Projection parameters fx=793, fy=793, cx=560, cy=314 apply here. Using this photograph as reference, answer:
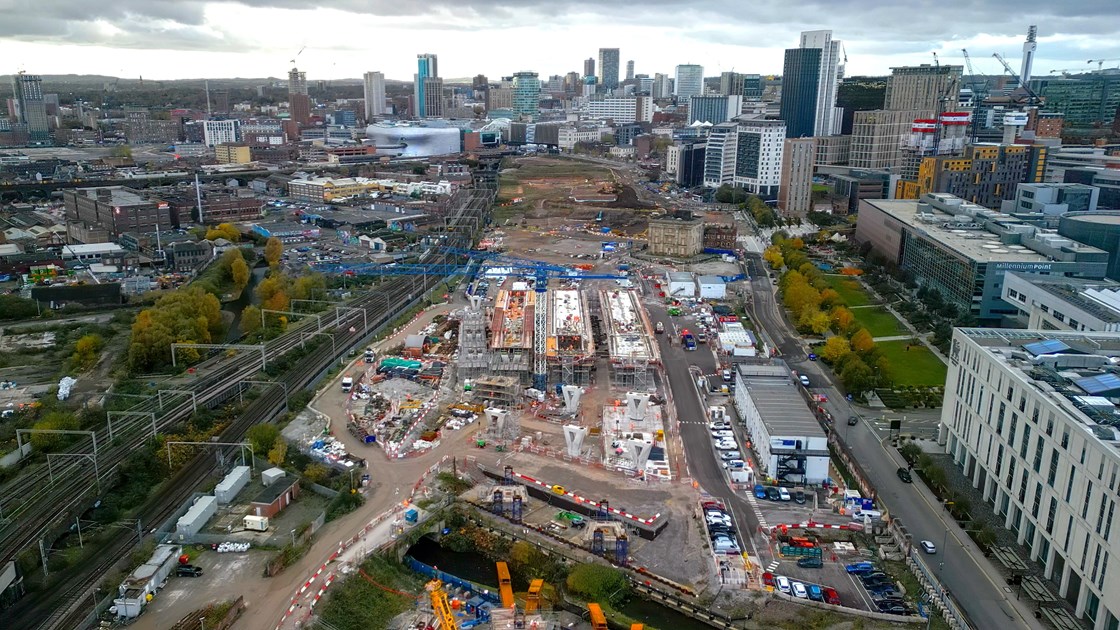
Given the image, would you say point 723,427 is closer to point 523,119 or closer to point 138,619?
point 138,619

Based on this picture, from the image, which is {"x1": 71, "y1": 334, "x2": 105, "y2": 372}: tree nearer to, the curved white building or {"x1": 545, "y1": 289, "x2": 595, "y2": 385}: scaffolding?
{"x1": 545, "y1": 289, "x2": 595, "y2": 385}: scaffolding

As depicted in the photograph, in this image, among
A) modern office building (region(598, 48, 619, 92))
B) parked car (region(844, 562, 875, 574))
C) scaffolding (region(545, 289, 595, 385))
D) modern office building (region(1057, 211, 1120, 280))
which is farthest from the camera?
modern office building (region(598, 48, 619, 92))

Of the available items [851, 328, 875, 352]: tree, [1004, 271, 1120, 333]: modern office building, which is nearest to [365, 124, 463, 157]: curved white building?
[851, 328, 875, 352]: tree

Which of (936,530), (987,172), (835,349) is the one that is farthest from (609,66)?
(936,530)

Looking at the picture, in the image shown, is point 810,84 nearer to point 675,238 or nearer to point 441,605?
point 675,238

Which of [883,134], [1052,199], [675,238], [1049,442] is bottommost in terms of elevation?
[675,238]

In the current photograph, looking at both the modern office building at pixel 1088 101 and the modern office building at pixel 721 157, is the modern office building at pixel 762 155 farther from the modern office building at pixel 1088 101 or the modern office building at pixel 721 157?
the modern office building at pixel 1088 101
